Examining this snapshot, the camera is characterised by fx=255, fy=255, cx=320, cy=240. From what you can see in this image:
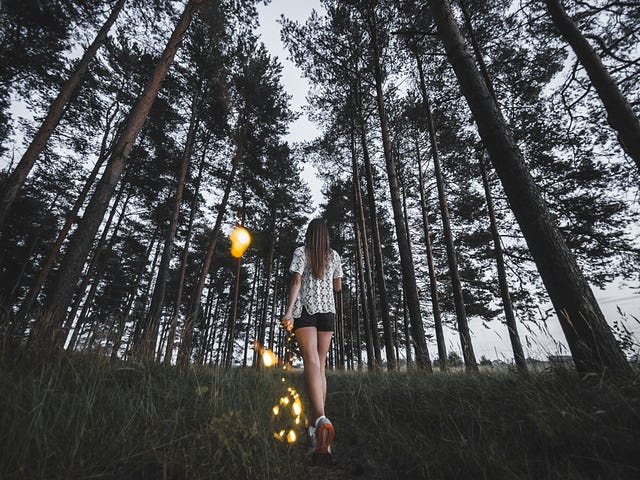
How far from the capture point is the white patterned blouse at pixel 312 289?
2.70 metres

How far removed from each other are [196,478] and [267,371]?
9.70 feet

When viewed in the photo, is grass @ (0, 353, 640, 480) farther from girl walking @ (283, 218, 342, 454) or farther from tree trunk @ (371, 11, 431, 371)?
tree trunk @ (371, 11, 431, 371)

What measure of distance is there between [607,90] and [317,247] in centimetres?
631

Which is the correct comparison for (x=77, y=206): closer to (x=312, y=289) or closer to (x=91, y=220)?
(x=91, y=220)

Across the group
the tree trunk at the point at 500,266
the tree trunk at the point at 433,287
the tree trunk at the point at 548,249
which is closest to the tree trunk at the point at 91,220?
the tree trunk at the point at 548,249

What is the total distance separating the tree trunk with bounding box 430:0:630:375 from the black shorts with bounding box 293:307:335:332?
2.19 metres

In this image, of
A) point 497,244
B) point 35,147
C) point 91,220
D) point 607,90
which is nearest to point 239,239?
point 35,147

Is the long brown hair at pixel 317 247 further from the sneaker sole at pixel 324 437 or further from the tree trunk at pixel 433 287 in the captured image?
the tree trunk at pixel 433 287

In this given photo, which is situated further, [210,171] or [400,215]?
[210,171]

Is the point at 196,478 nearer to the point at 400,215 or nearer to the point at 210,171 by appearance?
the point at 400,215

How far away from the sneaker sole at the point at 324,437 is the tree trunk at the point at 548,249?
84.1 inches

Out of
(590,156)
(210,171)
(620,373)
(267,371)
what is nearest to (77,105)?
(210,171)

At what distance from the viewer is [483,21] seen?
7.93 m

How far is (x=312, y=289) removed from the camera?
2779mm
